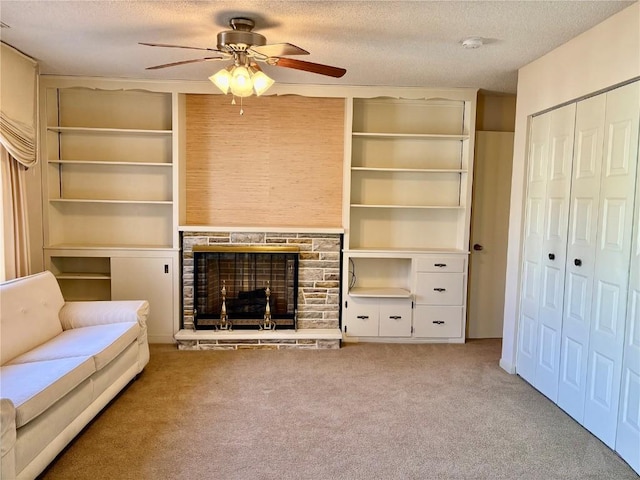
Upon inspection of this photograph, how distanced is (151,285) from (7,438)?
246 centimetres

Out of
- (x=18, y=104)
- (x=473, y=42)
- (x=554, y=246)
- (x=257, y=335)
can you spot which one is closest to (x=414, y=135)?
(x=473, y=42)

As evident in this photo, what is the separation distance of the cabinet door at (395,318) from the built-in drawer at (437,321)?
0.28ft

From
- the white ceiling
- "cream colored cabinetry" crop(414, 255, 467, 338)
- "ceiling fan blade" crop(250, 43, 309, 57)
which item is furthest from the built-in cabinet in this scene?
"ceiling fan blade" crop(250, 43, 309, 57)

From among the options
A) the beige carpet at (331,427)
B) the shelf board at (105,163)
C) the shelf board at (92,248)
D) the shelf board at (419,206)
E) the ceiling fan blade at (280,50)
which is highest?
the ceiling fan blade at (280,50)

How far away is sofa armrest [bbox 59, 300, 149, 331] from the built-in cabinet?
10.2ft

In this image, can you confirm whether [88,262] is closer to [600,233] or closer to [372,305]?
[372,305]

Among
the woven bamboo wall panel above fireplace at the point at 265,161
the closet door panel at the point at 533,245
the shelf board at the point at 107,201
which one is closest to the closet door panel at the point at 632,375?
the closet door panel at the point at 533,245

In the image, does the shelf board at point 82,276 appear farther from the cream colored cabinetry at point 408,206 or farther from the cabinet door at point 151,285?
Answer: the cream colored cabinetry at point 408,206

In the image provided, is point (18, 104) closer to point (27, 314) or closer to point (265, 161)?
point (27, 314)

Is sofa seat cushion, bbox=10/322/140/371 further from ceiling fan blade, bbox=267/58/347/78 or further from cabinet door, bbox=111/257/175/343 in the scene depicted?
ceiling fan blade, bbox=267/58/347/78

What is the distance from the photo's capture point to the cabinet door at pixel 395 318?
14.4 feet

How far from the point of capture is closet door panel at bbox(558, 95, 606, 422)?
9.01ft

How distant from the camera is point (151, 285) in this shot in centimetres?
428

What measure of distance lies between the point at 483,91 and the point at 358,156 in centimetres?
143
